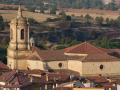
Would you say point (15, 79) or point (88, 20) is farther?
point (88, 20)

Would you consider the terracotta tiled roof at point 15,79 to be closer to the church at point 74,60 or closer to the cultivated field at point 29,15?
the church at point 74,60

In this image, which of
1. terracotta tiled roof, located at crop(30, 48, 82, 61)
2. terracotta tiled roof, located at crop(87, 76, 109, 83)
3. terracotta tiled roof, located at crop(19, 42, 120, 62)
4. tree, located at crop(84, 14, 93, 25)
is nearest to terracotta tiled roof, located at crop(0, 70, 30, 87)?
terracotta tiled roof, located at crop(87, 76, 109, 83)

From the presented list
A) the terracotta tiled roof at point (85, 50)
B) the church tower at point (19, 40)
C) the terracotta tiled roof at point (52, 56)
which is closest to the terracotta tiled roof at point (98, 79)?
the terracotta tiled roof at point (85, 50)

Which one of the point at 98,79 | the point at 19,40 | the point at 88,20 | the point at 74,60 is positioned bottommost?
the point at 88,20

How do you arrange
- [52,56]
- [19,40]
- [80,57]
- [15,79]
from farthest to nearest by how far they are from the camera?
[19,40] < [52,56] < [80,57] < [15,79]

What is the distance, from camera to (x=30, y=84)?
4712 centimetres

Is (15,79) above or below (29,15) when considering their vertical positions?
above

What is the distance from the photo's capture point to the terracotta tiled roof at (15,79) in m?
47.0

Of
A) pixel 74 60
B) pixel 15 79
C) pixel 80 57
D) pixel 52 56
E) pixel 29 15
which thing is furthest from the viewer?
pixel 29 15

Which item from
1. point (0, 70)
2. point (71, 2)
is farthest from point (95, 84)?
point (71, 2)

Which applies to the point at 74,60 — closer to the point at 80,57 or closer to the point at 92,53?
the point at 80,57

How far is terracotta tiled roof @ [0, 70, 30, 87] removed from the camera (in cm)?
4695

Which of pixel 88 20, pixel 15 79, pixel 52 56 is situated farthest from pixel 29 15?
pixel 15 79

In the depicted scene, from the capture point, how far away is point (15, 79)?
157 feet
